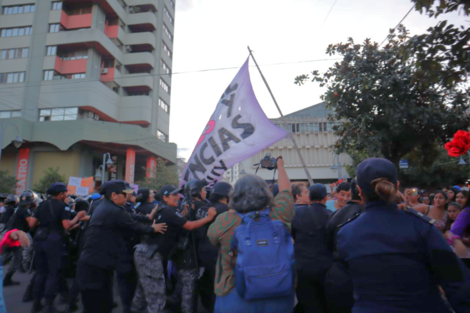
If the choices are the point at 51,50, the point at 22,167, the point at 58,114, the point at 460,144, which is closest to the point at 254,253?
the point at 460,144

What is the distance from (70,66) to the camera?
35.7m

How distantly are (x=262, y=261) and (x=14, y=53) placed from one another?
146ft

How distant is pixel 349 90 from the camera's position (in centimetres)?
889

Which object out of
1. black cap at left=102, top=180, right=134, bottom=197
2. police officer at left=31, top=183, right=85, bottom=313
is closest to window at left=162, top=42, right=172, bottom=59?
police officer at left=31, top=183, right=85, bottom=313

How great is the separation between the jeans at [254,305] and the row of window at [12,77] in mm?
41744

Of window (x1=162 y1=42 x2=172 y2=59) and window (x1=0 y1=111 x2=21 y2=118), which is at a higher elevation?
window (x1=162 y1=42 x2=172 y2=59)

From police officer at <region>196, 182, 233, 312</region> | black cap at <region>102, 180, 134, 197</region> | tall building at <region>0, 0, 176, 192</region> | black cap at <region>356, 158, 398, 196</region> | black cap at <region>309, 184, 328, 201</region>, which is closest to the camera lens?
black cap at <region>356, 158, 398, 196</region>

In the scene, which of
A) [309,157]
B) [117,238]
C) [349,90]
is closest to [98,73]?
[309,157]

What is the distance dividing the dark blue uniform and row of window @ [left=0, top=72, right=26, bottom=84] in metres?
42.6

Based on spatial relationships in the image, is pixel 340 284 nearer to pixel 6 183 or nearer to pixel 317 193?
pixel 317 193

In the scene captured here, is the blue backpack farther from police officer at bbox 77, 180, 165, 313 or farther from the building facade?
the building facade

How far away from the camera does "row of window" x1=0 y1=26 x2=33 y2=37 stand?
120ft

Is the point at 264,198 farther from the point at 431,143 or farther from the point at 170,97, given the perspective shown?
the point at 170,97

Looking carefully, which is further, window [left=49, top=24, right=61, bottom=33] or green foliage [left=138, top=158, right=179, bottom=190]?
window [left=49, top=24, right=61, bottom=33]
